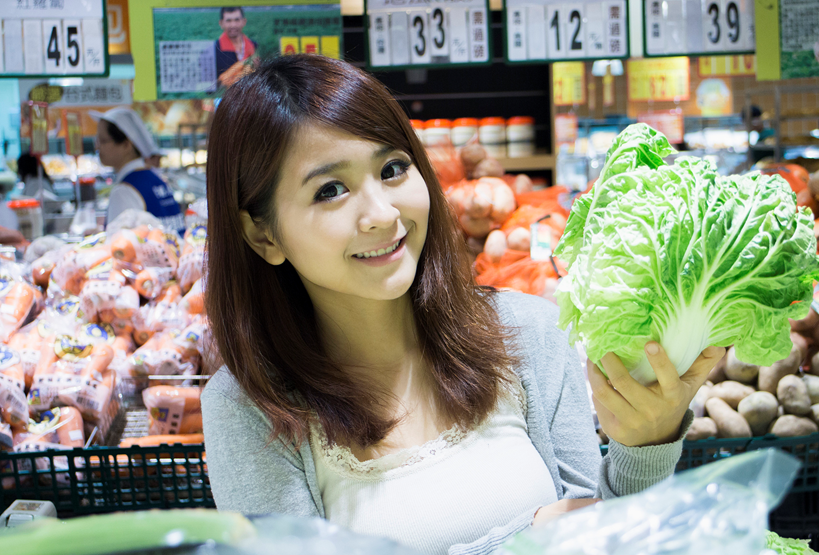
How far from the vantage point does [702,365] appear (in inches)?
44.4

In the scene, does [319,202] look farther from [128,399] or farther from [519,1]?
[519,1]

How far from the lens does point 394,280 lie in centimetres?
136

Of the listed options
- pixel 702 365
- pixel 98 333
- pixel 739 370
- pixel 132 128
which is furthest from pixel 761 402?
pixel 132 128

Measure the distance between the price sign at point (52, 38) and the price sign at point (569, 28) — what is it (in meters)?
1.80

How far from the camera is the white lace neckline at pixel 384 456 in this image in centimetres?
138

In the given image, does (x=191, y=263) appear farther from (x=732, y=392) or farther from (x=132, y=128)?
(x=132, y=128)

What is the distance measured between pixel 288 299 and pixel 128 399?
0.84 m

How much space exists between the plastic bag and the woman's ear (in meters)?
0.99

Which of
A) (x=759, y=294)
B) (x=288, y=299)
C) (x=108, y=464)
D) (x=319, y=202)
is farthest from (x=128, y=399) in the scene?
(x=759, y=294)

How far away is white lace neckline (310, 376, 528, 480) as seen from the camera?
1382 mm

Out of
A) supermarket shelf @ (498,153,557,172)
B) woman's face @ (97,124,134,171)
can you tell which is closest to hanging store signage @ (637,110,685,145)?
supermarket shelf @ (498,153,557,172)

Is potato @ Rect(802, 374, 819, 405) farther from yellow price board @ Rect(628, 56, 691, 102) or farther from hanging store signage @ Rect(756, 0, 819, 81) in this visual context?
yellow price board @ Rect(628, 56, 691, 102)

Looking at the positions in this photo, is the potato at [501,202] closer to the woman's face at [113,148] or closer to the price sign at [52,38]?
the price sign at [52,38]

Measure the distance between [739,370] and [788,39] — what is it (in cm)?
184
